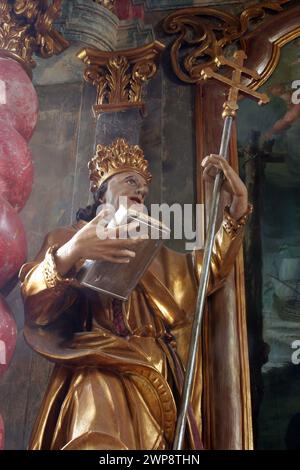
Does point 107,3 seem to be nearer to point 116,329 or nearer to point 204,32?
point 204,32

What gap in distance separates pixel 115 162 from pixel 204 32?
4.55 ft

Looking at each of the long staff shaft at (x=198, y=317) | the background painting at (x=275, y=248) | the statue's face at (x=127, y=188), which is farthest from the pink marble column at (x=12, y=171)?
the background painting at (x=275, y=248)

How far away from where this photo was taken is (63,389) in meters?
3.15

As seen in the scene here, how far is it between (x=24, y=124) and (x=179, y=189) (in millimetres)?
884

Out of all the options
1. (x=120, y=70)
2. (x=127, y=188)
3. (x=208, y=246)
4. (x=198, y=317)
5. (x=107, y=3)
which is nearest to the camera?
(x=198, y=317)

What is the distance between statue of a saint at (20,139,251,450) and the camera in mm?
3010

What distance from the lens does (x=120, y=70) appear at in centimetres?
438

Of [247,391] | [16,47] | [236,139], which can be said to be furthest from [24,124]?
[247,391]

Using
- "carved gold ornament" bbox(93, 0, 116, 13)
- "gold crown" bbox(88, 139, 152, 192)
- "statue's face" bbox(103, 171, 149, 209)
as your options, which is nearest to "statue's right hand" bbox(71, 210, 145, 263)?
"statue's face" bbox(103, 171, 149, 209)

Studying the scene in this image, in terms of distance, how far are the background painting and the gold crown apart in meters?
0.74

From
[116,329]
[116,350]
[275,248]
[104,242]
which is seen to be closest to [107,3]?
[275,248]

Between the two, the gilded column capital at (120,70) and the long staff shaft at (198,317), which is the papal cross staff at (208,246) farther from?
the gilded column capital at (120,70)

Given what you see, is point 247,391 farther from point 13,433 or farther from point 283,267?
point 13,433

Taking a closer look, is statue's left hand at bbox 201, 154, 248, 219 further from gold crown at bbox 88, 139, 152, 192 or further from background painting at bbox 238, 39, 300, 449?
background painting at bbox 238, 39, 300, 449
